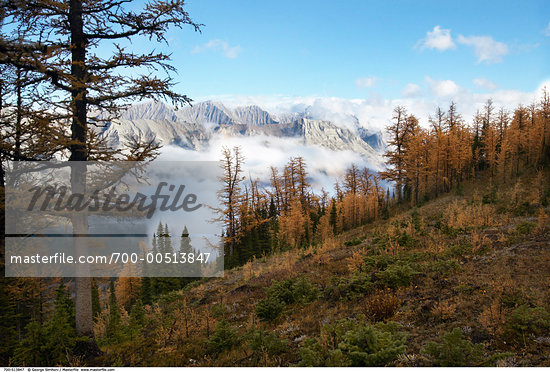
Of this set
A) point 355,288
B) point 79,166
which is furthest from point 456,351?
point 79,166

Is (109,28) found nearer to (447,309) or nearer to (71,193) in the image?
(71,193)

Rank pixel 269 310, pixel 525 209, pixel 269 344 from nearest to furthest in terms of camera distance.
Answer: pixel 269 344, pixel 269 310, pixel 525 209

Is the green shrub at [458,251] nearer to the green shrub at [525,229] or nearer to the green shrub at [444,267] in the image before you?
the green shrub at [444,267]

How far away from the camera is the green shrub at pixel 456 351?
4328 millimetres

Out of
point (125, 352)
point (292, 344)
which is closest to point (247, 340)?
point (292, 344)

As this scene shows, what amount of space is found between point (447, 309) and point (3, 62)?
12655mm

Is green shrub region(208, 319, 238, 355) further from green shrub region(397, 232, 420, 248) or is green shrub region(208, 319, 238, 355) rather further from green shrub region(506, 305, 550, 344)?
green shrub region(397, 232, 420, 248)

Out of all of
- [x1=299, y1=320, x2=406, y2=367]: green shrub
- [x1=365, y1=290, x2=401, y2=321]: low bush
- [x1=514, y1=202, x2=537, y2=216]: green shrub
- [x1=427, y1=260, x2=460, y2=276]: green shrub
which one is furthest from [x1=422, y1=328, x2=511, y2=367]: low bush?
[x1=514, y1=202, x2=537, y2=216]: green shrub

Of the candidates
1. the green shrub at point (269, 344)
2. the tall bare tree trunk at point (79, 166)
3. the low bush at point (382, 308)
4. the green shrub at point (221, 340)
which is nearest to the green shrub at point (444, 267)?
the low bush at point (382, 308)

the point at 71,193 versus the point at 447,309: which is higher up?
the point at 71,193

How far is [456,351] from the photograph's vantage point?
4285 millimetres

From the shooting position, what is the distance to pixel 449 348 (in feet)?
14.5

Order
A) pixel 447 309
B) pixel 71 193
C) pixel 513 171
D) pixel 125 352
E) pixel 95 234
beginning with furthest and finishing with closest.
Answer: pixel 513 171 → pixel 95 234 → pixel 71 193 → pixel 125 352 → pixel 447 309

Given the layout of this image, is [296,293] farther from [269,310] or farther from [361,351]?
[361,351]
